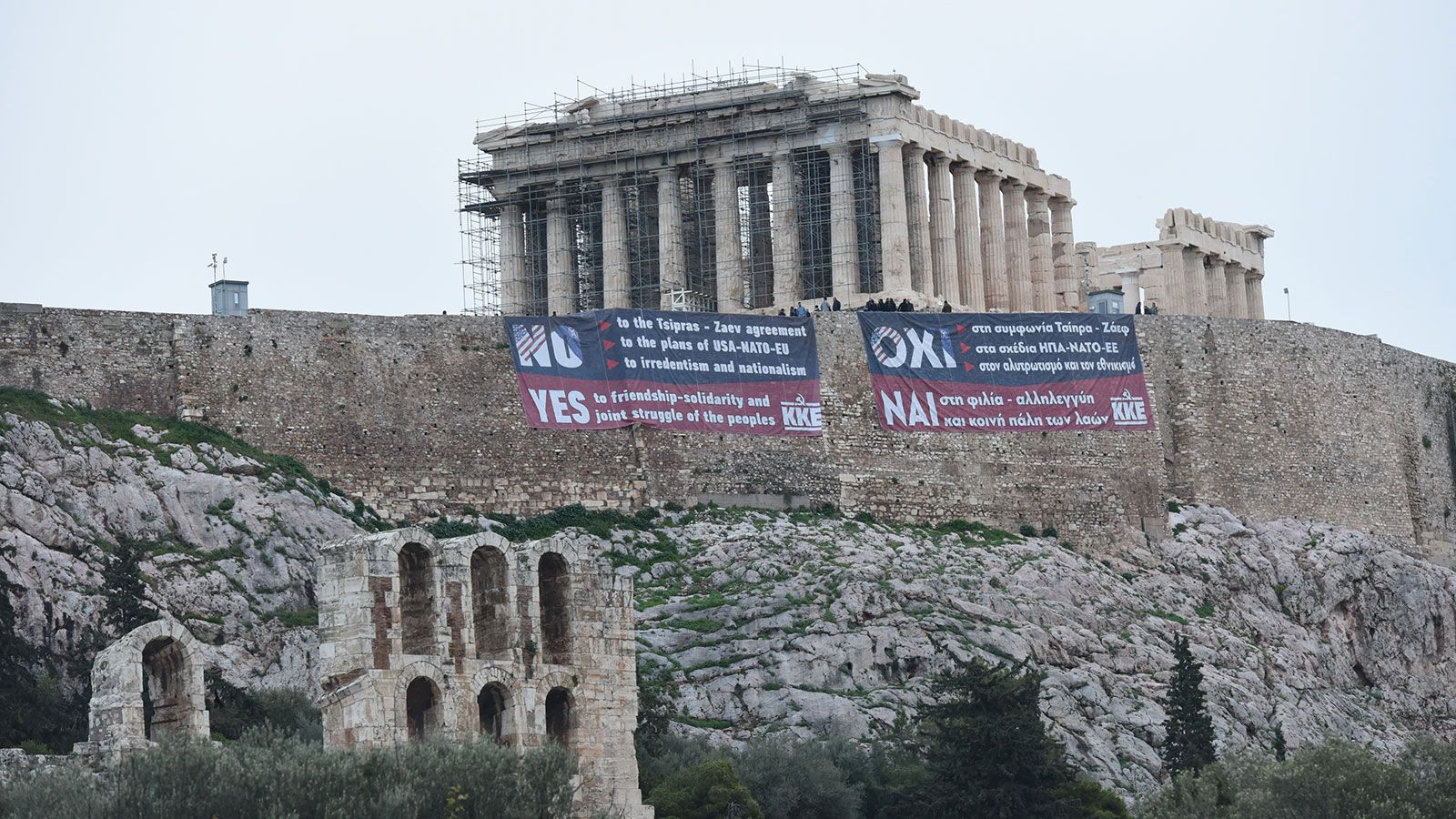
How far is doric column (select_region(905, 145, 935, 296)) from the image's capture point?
70.7 metres

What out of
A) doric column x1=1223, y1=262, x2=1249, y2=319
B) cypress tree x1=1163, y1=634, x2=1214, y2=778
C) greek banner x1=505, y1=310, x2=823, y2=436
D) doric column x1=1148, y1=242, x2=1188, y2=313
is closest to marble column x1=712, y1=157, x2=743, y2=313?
greek banner x1=505, y1=310, x2=823, y2=436

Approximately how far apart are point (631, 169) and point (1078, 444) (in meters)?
13.9

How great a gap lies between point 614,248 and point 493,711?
32.3 meters

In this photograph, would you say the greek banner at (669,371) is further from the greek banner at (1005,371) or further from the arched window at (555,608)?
the arched window at (555,608)

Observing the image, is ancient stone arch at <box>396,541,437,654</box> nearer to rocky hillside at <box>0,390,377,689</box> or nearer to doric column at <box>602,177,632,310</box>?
rocky hillside at <box>0,390,377,689</box>

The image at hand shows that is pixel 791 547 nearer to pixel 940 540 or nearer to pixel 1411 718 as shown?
pixel 940 540

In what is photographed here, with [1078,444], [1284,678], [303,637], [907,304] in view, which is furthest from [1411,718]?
[303,637]

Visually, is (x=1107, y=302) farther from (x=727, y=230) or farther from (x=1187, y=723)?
(x=1187, y=723)

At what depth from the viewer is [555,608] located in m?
43.0

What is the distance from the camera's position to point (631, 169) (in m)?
72.2

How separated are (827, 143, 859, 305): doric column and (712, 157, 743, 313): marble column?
231 cm

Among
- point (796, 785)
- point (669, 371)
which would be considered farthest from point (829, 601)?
point (669, 371)

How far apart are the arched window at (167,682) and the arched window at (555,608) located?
20.8ft

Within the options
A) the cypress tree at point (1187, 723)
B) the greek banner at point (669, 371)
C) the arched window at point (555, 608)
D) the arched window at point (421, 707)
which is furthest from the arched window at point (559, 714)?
the greek banner at point (669, 371)
